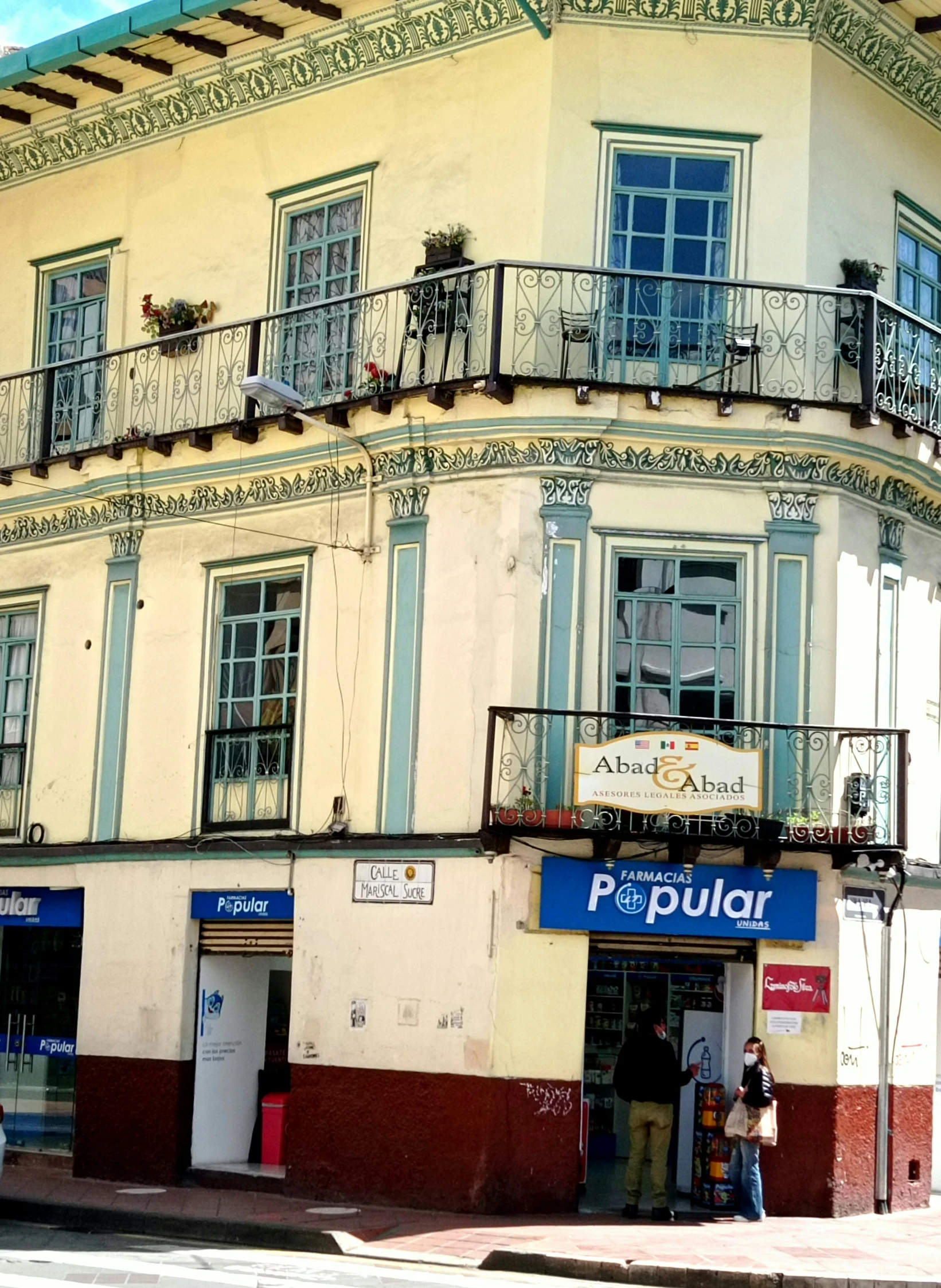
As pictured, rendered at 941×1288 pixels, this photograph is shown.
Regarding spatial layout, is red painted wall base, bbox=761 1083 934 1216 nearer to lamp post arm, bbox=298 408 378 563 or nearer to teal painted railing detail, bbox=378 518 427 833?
teal painted railing detail, bbox=378 518 427 833

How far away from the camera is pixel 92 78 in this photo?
65.3 feet

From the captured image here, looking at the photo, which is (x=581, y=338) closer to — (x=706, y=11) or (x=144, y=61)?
(x=706, y=11)

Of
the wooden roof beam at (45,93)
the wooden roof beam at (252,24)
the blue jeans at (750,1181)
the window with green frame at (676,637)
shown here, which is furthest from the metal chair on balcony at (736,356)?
the wooden roof beam at (45,93)

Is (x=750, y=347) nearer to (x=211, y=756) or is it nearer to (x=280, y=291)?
(x=280, y=291)

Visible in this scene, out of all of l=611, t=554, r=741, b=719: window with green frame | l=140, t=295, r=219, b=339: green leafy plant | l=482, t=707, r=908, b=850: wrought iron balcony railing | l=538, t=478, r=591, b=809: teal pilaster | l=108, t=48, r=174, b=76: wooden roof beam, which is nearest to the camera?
l=482, t=707, r=908, b=850: wrought iron balcony railing

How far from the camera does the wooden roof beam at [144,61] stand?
1936 centimetres

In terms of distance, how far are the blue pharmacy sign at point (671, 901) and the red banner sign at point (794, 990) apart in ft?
1.07

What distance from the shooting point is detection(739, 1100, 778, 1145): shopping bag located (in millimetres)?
15219

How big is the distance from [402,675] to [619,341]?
3513 mm

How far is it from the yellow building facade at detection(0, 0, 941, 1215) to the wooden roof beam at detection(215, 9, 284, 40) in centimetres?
7

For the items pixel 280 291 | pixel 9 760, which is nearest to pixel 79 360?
pixel 280 291

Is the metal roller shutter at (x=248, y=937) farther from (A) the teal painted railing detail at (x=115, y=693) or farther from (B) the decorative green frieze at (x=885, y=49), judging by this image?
(B) the decorative green frieze at (x=885, y=49)

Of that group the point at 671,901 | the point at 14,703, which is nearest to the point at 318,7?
the point at 14,703

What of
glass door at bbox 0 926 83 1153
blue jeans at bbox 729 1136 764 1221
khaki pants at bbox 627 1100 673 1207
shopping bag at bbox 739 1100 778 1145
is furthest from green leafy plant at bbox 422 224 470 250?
blue jeans at bbox 729 1136 764 1221
